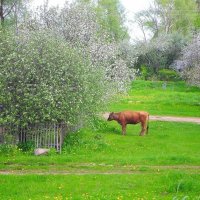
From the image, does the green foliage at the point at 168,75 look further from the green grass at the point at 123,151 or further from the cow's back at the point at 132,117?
the cow's back at the point at 132,117

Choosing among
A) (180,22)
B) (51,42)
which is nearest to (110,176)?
(51,42)

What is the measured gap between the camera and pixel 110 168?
778 inches

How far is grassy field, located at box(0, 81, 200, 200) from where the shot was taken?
15658 millimetres

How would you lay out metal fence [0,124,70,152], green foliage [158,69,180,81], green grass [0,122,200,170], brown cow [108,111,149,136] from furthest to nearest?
green foliage [158,69,180,81]
brown cow [108,111,149,136]
metal fence [0,124,70,152]
green grass [0,122,200,170]

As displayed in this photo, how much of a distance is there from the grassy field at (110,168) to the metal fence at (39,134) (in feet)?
2.49

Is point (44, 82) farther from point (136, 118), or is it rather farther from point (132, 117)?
point (136, 118)

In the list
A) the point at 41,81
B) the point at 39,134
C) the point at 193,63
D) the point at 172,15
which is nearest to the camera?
the point at 41,81

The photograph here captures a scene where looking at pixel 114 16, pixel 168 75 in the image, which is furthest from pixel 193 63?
pixel 114 16

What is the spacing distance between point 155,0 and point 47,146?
85.1m

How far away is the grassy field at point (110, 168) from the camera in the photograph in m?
15.7

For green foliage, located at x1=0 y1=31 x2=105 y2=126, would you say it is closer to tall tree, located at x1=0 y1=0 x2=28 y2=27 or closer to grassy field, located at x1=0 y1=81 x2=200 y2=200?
grassy field, located at x1=0 y1=81 x2=200 y2=200

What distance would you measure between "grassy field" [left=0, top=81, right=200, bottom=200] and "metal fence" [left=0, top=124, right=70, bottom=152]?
758 millimetres

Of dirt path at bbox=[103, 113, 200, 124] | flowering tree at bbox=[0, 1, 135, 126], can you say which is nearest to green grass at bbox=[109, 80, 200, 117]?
dirt path at bbox=[103, 113, 200, 124]

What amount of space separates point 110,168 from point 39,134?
18.6 ft
